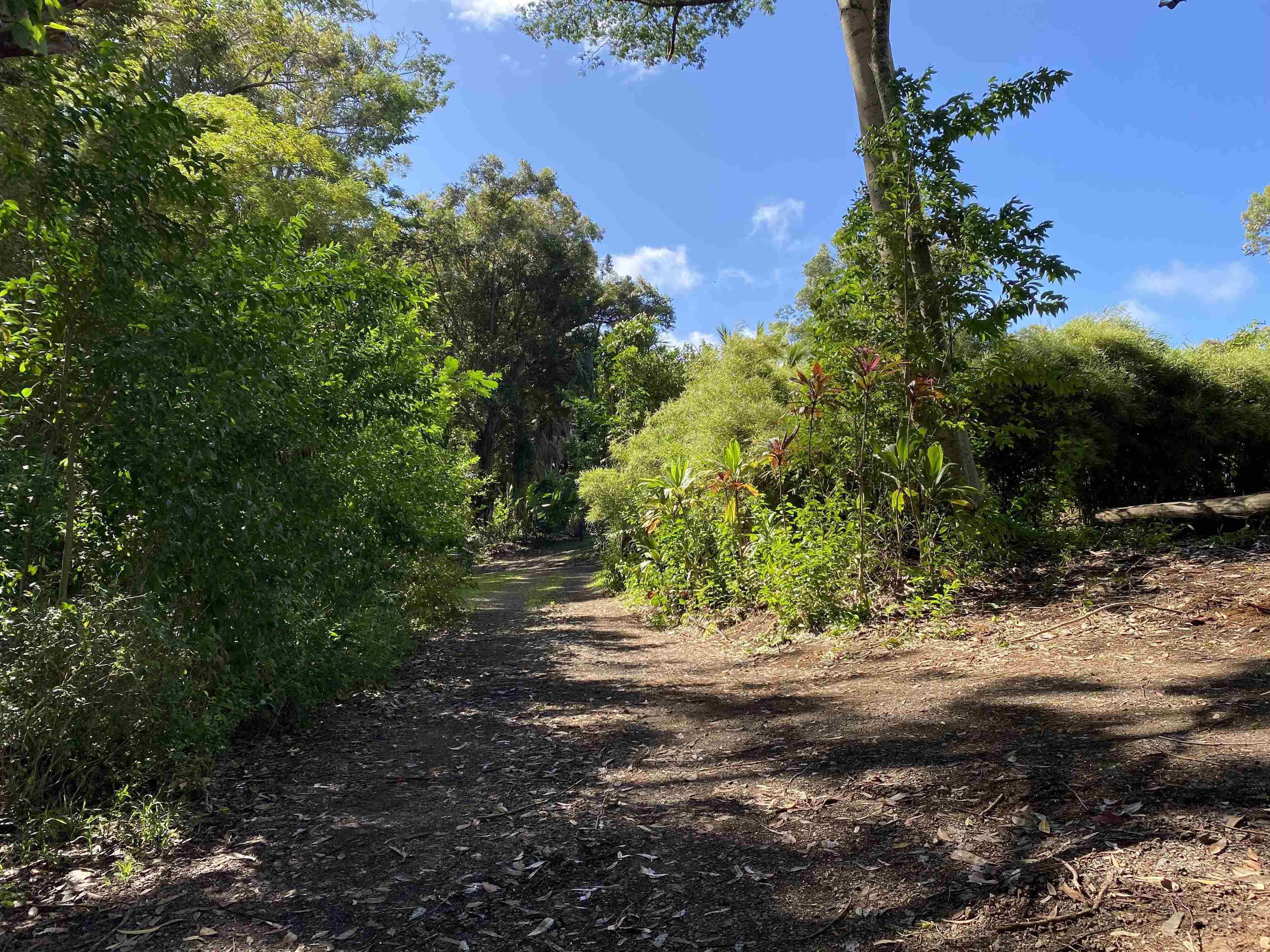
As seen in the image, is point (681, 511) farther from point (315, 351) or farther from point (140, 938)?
point (140, 938)

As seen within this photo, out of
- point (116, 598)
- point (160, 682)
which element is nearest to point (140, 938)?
point (160, 682)

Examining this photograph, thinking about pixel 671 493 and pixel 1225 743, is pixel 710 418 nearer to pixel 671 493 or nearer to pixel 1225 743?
pixel 671 493

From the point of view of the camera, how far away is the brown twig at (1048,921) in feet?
6.67

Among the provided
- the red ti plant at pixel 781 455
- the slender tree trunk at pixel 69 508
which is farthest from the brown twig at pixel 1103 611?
the slender tree trunk at pixel 69 508

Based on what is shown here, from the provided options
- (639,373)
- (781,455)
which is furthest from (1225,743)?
(639,373)

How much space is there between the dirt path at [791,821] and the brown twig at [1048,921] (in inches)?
0.5

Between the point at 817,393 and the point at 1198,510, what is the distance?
3.70 meters

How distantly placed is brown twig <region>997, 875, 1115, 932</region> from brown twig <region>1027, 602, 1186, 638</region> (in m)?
3.62

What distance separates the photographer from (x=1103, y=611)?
5.50 meters

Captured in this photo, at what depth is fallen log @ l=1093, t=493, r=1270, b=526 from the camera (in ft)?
22.2

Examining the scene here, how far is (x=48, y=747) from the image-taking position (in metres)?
3.09

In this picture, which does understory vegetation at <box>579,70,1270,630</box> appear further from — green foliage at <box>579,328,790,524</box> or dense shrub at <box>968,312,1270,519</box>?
green foliage at <box>579,328,790,524</box>

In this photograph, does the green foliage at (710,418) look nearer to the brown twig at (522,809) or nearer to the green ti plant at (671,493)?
the green ti plant at (671,493)

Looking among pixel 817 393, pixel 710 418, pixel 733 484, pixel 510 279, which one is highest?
pixel 510 279
